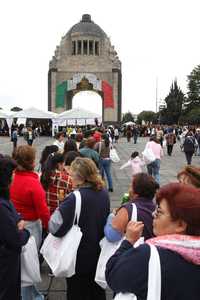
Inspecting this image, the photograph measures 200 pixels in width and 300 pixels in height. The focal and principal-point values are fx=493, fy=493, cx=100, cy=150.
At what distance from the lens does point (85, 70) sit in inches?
3120

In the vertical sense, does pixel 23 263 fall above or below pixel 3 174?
below

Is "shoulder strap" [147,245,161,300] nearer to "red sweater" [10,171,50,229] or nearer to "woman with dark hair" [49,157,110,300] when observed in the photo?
"woman with dark hair" [49,157,110,300]

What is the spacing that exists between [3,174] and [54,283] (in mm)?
2290

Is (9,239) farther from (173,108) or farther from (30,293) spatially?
(173,108)

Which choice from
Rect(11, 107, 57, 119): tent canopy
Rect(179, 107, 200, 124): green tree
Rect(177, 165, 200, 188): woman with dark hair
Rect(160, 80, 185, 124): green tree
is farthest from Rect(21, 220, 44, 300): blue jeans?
Rect(160, 80, 185, 124): green tree

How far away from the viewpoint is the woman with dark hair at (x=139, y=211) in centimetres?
396

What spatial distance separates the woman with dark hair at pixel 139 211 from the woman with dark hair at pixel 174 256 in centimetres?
141

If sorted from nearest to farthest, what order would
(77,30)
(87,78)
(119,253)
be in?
(119,253)
(87,78)
(77,30)

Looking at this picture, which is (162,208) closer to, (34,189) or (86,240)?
(86,240)

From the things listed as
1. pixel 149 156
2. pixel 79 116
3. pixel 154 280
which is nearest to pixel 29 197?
pixel 154 280

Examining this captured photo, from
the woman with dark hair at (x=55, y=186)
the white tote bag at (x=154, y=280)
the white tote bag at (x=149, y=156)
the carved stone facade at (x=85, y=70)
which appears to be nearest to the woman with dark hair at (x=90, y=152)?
the white tote bag at (x=149, y=156)

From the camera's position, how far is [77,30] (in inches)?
3228

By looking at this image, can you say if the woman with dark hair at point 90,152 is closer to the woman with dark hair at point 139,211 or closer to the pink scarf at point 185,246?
the woman with dark hair at point 139,211

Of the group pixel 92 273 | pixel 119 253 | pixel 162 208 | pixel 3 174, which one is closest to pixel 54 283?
pixel 92 273
